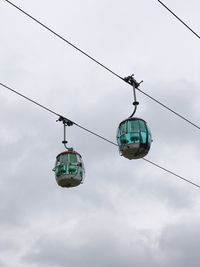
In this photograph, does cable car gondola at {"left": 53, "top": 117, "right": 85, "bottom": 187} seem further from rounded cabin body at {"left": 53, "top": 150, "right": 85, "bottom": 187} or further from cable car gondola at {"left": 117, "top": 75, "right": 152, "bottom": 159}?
cable car gondola at {"left": 117, "top": 75, "right": 152, "bottom": 159}

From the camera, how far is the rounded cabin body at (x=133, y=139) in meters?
16.9

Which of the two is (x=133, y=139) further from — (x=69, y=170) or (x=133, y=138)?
(x=69, y=170)

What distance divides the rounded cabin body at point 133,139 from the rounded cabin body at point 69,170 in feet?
6.50

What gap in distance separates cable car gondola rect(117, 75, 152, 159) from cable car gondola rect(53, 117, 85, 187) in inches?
77.6

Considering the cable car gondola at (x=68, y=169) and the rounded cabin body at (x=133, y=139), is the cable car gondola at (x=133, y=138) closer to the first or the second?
the rounded cabin body at (x=133, y=139)

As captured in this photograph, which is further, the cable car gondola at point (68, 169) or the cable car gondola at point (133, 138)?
the cable car gondola at point (68, 169)

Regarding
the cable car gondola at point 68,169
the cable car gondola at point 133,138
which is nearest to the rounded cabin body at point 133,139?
the cable car gondola at point 133,138

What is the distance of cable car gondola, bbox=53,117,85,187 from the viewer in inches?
723

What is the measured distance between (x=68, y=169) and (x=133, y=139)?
2396mm

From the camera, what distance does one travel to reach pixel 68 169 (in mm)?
18391

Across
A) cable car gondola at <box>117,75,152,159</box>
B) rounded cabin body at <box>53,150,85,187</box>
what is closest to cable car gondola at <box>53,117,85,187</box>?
rounded cabin body at <box>53,150,85,187</box>

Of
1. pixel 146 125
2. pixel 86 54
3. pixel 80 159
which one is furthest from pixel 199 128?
pixel 86 54

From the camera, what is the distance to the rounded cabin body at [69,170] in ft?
60.3

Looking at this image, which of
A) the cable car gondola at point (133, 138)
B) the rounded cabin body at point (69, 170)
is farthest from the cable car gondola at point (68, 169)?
the cable car gondola at point (133, 138)
